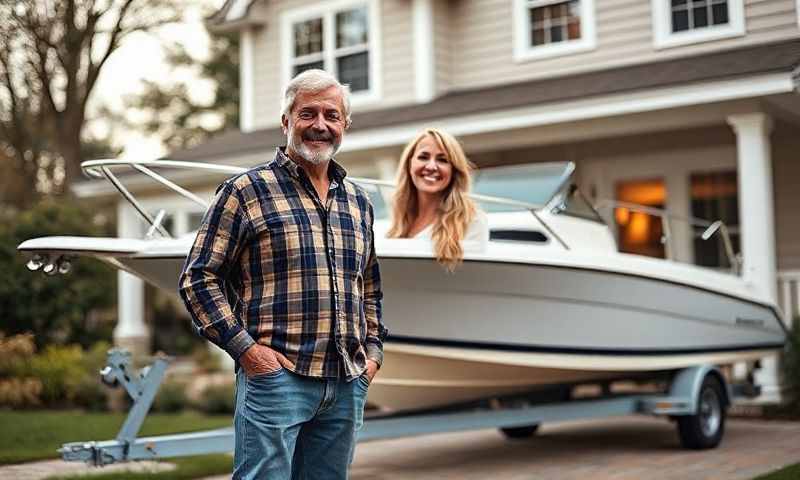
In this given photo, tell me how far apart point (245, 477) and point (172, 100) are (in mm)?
26787

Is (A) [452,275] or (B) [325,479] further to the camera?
(A) [452,275]

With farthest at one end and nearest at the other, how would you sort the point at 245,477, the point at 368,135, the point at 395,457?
the point at 368,135
the point at 395,457
the point at 245,477

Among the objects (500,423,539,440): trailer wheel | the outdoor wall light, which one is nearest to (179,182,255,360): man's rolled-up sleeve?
the outdoor wall light

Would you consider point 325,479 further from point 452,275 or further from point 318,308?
point 452,275

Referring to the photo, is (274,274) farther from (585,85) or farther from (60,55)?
(60,55)

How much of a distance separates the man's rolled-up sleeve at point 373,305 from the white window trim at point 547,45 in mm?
8852

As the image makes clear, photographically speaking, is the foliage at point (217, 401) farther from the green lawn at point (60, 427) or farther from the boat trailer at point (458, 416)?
the boat trailer at point (458, 416)

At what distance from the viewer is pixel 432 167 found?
5887 millimetres

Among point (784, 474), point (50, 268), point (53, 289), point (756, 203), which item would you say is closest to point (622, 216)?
point (756, 203)

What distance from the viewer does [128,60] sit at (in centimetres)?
2728

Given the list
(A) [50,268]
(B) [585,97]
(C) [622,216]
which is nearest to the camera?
(A) [50,268]

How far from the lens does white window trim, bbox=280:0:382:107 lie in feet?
44.0

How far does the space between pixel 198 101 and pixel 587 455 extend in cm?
Answer: 2337

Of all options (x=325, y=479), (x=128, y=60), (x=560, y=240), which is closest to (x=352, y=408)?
(x=325, y=479)
